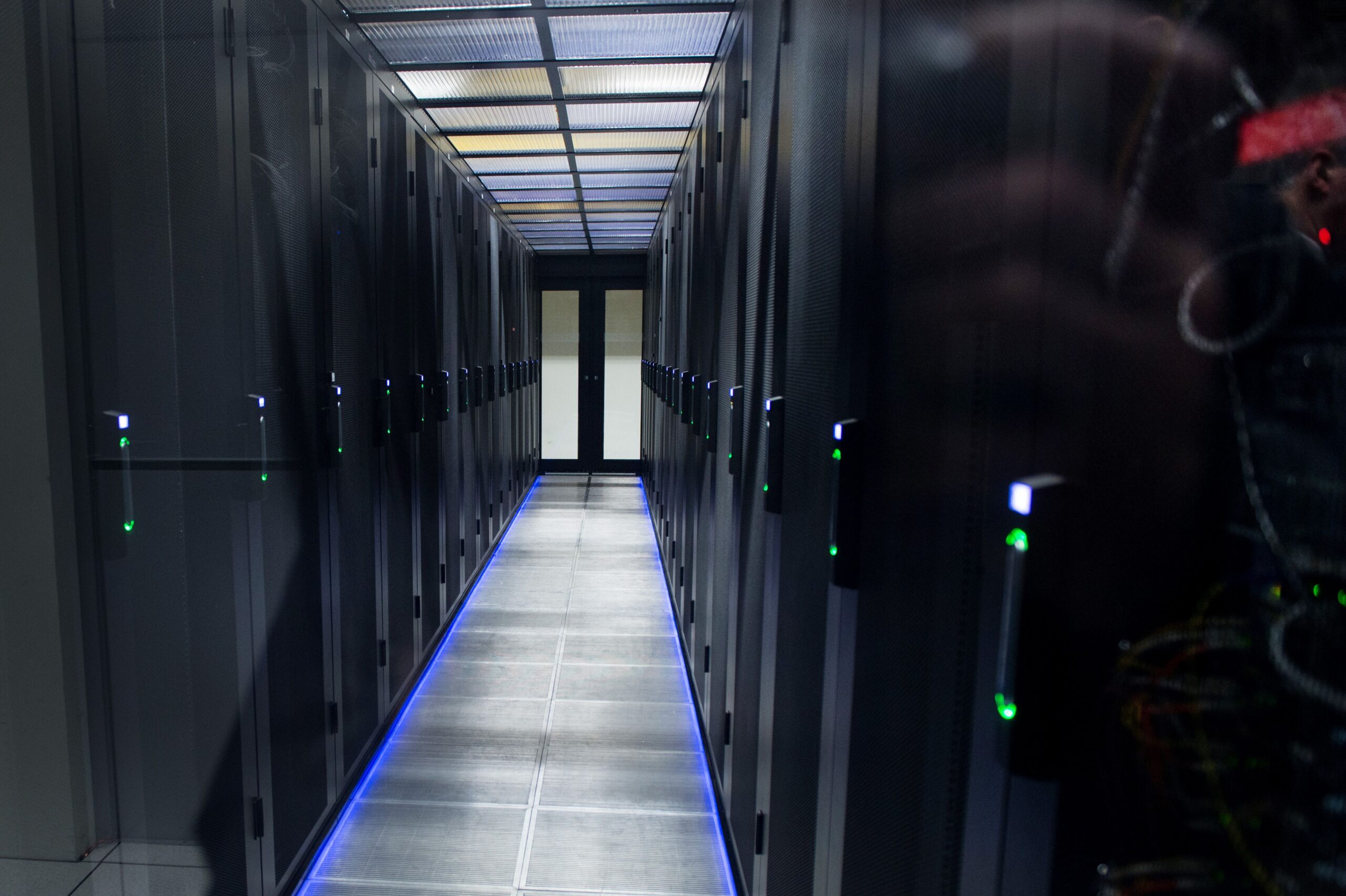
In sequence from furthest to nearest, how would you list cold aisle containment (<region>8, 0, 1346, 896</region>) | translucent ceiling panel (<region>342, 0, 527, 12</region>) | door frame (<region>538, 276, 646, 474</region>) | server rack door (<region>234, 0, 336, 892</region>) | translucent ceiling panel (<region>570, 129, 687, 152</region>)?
door frame (<region>538, 276, 646, 474</region>) < translucent ceiling panel (<region>570, 129, 687, 152</region>) < translucent ceiling panel (<region>342, 0, 527, 12</region>) < server rack door (<region>234, 0, 336, 892</region>) < cold aisle containment (<region>8, 0, 1346, 896</region>)

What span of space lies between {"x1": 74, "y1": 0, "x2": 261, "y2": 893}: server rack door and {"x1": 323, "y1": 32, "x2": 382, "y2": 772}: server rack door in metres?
0.61

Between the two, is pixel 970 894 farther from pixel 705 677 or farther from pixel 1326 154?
pixel 705 677

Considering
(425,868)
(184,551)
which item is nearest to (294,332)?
(184,551)

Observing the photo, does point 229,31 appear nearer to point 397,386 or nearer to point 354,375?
point 354,375

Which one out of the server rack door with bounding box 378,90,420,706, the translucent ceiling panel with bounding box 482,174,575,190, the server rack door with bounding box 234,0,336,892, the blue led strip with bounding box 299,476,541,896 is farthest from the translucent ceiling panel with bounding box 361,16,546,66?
the blue led strip with bounding box 299,476,541,896

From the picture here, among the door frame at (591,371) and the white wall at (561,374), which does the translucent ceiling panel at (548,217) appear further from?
the white wall at (561,374)

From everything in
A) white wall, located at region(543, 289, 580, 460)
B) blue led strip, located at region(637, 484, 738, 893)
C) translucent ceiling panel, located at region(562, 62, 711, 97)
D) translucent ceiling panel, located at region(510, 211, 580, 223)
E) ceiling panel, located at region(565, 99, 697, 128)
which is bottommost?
blue led strip, located at region(637, 484, 738, 893)

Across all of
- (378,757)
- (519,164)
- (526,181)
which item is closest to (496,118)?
(519,164)

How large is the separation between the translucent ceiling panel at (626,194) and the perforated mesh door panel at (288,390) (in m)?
3.65

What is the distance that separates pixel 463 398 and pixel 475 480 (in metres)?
0.84

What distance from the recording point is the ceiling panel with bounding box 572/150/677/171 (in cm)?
486

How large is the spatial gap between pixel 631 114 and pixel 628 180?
56.1 inches

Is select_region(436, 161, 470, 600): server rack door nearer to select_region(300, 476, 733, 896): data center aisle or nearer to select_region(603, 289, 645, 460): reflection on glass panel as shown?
select_region(300, 476, 733, 896): data center aisle

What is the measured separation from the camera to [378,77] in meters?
3.01
